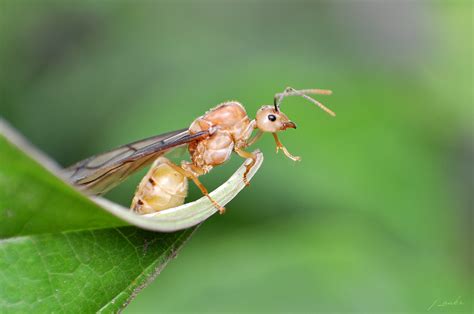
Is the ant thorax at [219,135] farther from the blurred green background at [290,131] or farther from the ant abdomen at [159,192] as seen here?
the blurred green background at [290,131]

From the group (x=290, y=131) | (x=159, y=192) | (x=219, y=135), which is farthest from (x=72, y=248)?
(x=290, y=131)

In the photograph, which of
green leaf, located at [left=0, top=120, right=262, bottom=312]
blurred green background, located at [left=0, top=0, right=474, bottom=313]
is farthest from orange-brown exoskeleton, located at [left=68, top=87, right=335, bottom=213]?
blurred green background, located at [left=0, top=0, right=474, bottom=313]

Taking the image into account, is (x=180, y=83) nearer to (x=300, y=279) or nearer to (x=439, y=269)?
(x=300, y=279)

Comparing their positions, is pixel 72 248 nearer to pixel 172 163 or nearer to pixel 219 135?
pixel 172 163

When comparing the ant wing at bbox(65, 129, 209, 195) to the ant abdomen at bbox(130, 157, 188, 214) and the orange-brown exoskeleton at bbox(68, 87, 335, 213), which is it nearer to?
the orange-brown exoskeleton at bbox(68, 87, 335, 213)

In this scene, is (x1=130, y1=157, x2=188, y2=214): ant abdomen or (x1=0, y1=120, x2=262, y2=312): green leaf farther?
(x1=130, y1=157, x2=188, y2=214): ant abdomen

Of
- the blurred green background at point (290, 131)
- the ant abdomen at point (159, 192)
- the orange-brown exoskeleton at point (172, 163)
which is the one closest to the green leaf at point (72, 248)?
the orange-brown exoskeleton at point (172, 163)
